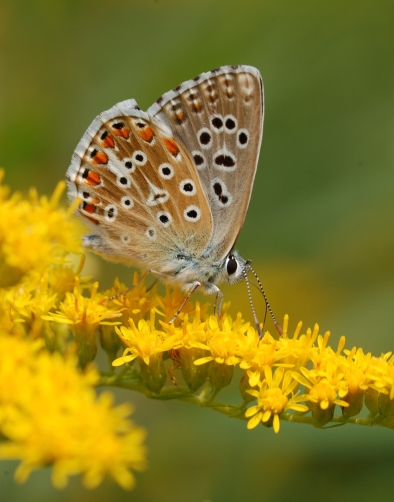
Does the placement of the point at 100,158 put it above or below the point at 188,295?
above

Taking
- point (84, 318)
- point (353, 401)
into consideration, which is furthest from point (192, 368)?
point (353, 401)

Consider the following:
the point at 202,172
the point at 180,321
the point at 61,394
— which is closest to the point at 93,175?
the point at 202,172

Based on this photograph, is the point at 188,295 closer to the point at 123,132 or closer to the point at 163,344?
the point at 163,344

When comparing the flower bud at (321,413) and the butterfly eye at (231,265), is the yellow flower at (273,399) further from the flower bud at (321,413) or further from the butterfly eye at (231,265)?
the butterfly eye at (231,265)

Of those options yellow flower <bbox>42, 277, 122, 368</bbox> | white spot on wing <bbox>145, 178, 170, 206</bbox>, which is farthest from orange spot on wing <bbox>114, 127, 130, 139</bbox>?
yellow flower <bbox>42, 277, 122, 368</bbox>

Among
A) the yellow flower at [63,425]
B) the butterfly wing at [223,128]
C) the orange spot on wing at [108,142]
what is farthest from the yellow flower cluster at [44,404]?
the butterfly wing at [223,128]

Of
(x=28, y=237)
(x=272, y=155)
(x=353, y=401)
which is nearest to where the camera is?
(x=28, y=237)
